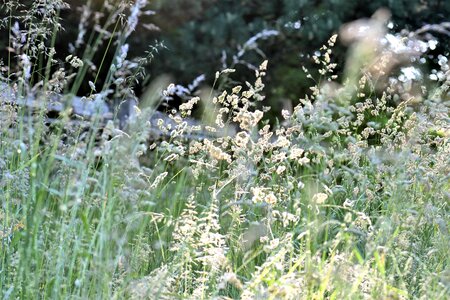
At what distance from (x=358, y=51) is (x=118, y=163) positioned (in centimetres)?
94

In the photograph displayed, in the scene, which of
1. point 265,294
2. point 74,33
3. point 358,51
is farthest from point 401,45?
point 74,33

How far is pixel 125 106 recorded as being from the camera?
7352 mm

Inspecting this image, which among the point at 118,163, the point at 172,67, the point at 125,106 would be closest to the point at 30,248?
the point at 118,163

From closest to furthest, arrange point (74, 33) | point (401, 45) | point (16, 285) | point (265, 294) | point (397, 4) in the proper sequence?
1. point (265, 294)
2. point (16, 285)
3. point (401, 45)
4. point (397, 4)
5. point (74, 33)

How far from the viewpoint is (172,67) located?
6414 mm

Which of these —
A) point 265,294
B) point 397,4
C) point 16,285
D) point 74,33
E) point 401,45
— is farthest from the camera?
point 74,33

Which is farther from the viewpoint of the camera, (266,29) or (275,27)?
(275,27)

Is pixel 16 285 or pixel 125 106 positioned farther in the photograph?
pixel 125 106

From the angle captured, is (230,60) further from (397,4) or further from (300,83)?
(397,4)

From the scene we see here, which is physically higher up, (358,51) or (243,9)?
(358,51)

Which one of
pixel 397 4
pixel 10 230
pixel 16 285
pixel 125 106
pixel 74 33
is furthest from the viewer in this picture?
pixel 125 106

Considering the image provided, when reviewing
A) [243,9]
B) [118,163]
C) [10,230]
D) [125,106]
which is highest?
[118,163]

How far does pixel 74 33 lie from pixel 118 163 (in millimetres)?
4833

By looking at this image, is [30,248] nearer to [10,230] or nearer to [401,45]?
[10,230]
